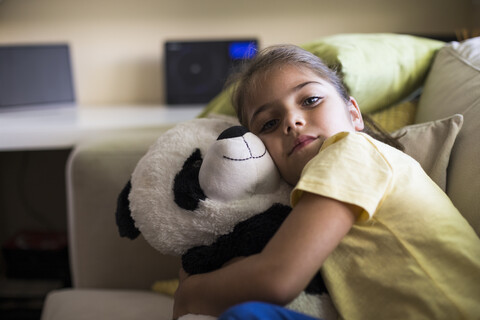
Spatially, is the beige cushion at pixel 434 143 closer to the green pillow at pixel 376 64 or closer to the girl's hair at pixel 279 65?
the girl's hair at pixel 279 65

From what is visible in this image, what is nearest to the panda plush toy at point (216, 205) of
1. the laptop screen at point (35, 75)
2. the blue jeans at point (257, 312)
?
the blue jeans at point (257, 312)

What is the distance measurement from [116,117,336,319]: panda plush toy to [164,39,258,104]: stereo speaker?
119 centimetres

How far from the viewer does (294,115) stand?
0.74 meters

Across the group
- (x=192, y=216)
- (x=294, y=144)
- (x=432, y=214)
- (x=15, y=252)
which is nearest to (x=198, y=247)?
(x=192, y=216)

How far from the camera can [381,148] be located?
0.62 metres

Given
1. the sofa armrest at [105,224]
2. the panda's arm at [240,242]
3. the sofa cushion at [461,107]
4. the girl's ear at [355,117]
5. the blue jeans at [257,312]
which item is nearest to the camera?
the blue jeans at [257,312]

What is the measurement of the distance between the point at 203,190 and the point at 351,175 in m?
0.20

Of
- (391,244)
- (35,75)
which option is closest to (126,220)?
Result: (391,244)

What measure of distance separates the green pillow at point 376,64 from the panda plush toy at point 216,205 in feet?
1.19

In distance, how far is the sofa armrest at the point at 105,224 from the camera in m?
1.08

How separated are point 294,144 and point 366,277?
0.21 meters

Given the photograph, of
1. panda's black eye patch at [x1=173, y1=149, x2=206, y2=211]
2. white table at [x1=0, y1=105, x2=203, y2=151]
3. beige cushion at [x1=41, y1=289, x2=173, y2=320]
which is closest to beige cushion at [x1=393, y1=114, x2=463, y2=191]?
panda's black eye patch at [x1=173, y1=149, x2=206, y2=211]

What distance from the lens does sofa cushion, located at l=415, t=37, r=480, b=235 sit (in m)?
0.74

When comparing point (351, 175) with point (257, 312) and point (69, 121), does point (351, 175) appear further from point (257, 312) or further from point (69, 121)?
point (69, 121)
